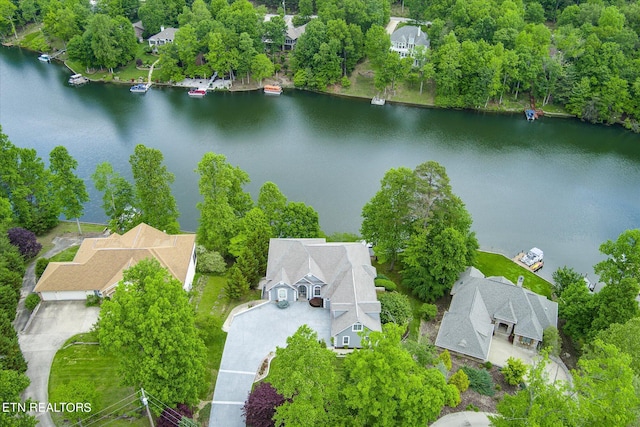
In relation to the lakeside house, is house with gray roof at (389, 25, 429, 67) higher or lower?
higher

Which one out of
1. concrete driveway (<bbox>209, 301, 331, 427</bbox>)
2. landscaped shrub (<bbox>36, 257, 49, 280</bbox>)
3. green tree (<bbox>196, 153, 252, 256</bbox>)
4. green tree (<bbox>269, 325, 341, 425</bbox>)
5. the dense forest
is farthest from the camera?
the dense forest

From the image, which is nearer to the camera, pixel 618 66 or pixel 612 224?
pixel 612 224

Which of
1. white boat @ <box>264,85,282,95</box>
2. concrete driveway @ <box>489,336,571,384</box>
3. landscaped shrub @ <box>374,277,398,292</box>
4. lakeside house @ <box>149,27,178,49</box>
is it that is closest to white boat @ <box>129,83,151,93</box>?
lakeside house @ <box>149,27,178,49</box>

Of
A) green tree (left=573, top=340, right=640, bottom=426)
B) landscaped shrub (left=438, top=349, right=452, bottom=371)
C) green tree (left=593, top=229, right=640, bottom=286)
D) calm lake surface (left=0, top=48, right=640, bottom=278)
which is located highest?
green tree (left=573, top=340, right=640, bottom=426)

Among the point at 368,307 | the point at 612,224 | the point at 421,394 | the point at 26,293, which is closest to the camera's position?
the point at 421,394

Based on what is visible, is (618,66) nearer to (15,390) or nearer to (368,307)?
(368,307)

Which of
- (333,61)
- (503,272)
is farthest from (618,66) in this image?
(503,272)

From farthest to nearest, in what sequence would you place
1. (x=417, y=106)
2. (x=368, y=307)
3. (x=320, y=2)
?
(x=320, y=2)
(x=417, y=106)
(x=368, y=307)

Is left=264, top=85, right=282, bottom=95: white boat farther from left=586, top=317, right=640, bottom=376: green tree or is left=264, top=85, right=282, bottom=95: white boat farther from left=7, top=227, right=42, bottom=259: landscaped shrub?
left=586, top=317, right=640, bottom=376: green tree
